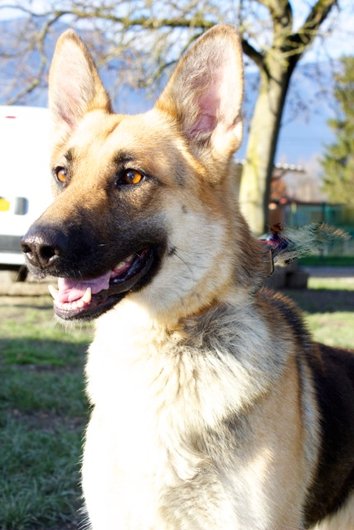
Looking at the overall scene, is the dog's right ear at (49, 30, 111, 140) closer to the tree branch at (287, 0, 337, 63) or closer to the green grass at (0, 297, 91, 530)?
the green grass at (0, 297, 91, 530)

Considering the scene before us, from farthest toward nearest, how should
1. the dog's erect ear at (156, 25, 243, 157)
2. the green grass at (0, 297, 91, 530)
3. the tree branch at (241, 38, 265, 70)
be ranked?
the tree branch at (241, 38, 265, 70)
the green grass at (0, 297, 91, 530)
the dog's erect ear at (156, 25, 243, 157)

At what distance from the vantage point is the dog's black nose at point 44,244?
99.3 inches

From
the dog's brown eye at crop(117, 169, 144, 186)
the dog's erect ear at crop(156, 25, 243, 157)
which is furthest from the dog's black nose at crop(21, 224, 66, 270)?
the dog's erect ear at crop(156, 25, 243, 157)

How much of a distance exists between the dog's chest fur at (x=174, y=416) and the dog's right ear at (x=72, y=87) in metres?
1.00

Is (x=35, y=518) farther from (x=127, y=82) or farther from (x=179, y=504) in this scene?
(x=127, y=82)

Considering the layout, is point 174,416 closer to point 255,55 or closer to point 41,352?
point 41,352

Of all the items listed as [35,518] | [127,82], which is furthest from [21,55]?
[35,518]

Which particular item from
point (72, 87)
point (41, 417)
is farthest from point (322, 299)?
point (72, 87)

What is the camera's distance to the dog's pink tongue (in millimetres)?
2713

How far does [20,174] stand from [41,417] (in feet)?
11.7

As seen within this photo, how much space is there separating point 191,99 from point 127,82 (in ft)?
42.6

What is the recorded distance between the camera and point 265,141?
1504 cm

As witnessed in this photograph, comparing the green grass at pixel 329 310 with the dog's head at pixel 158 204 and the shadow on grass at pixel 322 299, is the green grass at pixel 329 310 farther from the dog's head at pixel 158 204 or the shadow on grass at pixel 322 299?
the dog's head at pixel 158 204

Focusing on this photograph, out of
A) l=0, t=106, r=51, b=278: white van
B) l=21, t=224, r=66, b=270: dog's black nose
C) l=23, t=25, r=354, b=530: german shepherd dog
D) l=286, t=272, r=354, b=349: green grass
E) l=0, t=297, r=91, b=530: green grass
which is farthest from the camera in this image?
l=286, t=272, r=354, b=349: green grass
